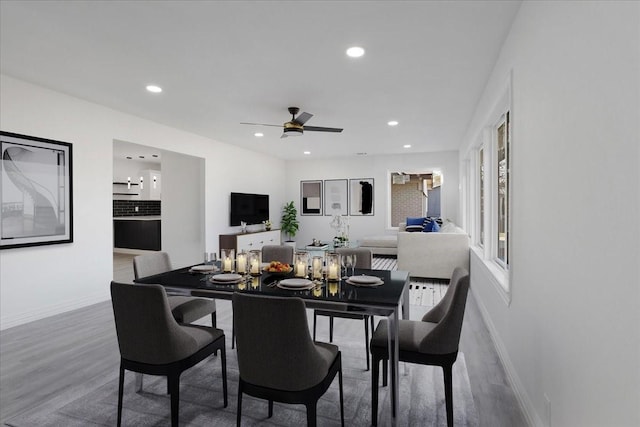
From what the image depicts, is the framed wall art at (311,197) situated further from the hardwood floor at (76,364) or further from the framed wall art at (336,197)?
the hardwood floor at (76,364)

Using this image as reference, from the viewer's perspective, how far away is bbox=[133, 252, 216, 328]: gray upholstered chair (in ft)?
8.78

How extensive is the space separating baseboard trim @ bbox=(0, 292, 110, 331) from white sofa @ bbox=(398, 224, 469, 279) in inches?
174

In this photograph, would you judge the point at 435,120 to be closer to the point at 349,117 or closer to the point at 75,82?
the point at 349,117

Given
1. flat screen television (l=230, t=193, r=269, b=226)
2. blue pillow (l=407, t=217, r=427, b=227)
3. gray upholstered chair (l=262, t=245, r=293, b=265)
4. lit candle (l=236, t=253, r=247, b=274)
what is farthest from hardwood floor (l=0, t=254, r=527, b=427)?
blue pillow (l=407, t=217, r=427, b=227)

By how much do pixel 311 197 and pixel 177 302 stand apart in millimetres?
7273

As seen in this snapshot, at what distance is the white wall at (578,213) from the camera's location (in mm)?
1070

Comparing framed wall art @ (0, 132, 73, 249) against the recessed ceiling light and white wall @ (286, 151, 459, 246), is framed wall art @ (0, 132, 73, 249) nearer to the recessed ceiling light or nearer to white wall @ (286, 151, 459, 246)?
the recessed ceiling light

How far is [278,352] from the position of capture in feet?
5.27

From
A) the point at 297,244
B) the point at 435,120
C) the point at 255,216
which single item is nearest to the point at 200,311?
the point at 435,120

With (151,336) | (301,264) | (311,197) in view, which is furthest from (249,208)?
(151,336)

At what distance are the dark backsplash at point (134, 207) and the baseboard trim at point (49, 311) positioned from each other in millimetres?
5683

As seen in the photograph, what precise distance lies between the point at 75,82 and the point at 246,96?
5.84 feet

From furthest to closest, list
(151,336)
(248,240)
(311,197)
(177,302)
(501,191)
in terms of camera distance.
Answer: (311,197) < (248,240) < (501,191) < (177,302) < (151,336)

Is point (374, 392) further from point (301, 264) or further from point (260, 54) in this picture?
point (260, 54)
